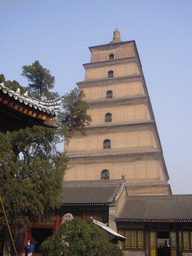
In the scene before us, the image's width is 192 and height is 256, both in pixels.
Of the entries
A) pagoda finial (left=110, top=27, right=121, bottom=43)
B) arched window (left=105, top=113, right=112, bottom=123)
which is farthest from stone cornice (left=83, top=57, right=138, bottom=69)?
arched window (left=105, top=113, right=112, bottom=123)

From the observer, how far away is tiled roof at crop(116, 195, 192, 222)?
15.5m

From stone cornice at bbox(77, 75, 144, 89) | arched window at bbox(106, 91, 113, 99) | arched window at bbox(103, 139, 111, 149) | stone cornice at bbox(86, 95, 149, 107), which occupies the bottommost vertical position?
arched window at bbox(103, 139, 111, 149)

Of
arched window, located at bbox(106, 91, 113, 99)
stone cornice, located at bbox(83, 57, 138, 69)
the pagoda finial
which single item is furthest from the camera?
the pagoda finial

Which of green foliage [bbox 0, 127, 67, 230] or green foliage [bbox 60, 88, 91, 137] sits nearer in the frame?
green foliage [bbox 0, 127, 67, 230]

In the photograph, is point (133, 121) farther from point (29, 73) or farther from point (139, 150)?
point (29, 73)

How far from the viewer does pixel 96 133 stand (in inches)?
981

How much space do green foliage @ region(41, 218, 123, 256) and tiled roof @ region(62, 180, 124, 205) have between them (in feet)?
24.6

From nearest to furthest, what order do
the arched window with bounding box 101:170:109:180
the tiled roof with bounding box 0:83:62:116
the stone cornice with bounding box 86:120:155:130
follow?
the tiled roof with bounding box 0:83:62:116 < the arched window with bounding box 101:170:109:180 < the stone cornice with bounding box 86:120:155:130

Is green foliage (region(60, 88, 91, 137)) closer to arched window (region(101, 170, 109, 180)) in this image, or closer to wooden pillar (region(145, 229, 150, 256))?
arched window (region(101, 170, 109, 180))

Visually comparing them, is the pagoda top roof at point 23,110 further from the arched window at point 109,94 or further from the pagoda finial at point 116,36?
the pagoda finial at point 116,36

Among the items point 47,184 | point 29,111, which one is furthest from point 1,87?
point 47,184

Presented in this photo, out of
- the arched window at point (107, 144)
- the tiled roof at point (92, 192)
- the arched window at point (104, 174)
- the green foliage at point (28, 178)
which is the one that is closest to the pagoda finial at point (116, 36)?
the arched window at point (107, 144)

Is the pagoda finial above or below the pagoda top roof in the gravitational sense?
above

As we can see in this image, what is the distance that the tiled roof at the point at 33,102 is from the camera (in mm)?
5118
